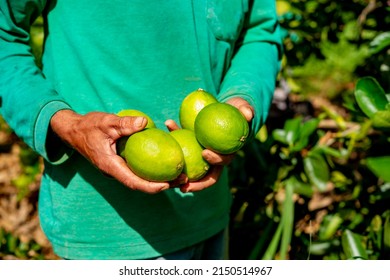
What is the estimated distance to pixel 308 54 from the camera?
2305 millimetres

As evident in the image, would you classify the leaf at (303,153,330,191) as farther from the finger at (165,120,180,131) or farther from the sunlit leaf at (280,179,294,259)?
the finger at (165,120,180,131)

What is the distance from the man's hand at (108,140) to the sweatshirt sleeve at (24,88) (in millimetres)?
87

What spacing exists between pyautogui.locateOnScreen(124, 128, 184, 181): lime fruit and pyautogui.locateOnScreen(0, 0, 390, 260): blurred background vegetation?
0.62m


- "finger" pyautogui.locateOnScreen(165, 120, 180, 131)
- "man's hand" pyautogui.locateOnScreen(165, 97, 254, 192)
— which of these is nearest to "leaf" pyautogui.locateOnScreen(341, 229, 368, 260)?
"man's hand" pyautogui.locateOnScreen(165, 97, 254, 192)

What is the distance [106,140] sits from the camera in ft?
3.62

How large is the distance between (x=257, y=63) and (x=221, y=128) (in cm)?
38

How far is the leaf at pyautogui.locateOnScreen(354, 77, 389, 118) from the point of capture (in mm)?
1515

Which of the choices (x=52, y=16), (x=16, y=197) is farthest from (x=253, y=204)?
(x=16, y=197)

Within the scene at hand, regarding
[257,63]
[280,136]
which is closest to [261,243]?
[280,136]

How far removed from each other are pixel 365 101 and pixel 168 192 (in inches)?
26.0

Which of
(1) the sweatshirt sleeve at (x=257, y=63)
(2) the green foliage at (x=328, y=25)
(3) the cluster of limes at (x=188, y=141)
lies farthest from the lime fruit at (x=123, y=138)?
(2) the green foliage at (x=328, y=25)

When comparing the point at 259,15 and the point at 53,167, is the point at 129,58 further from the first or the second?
→ the point at 259,15
